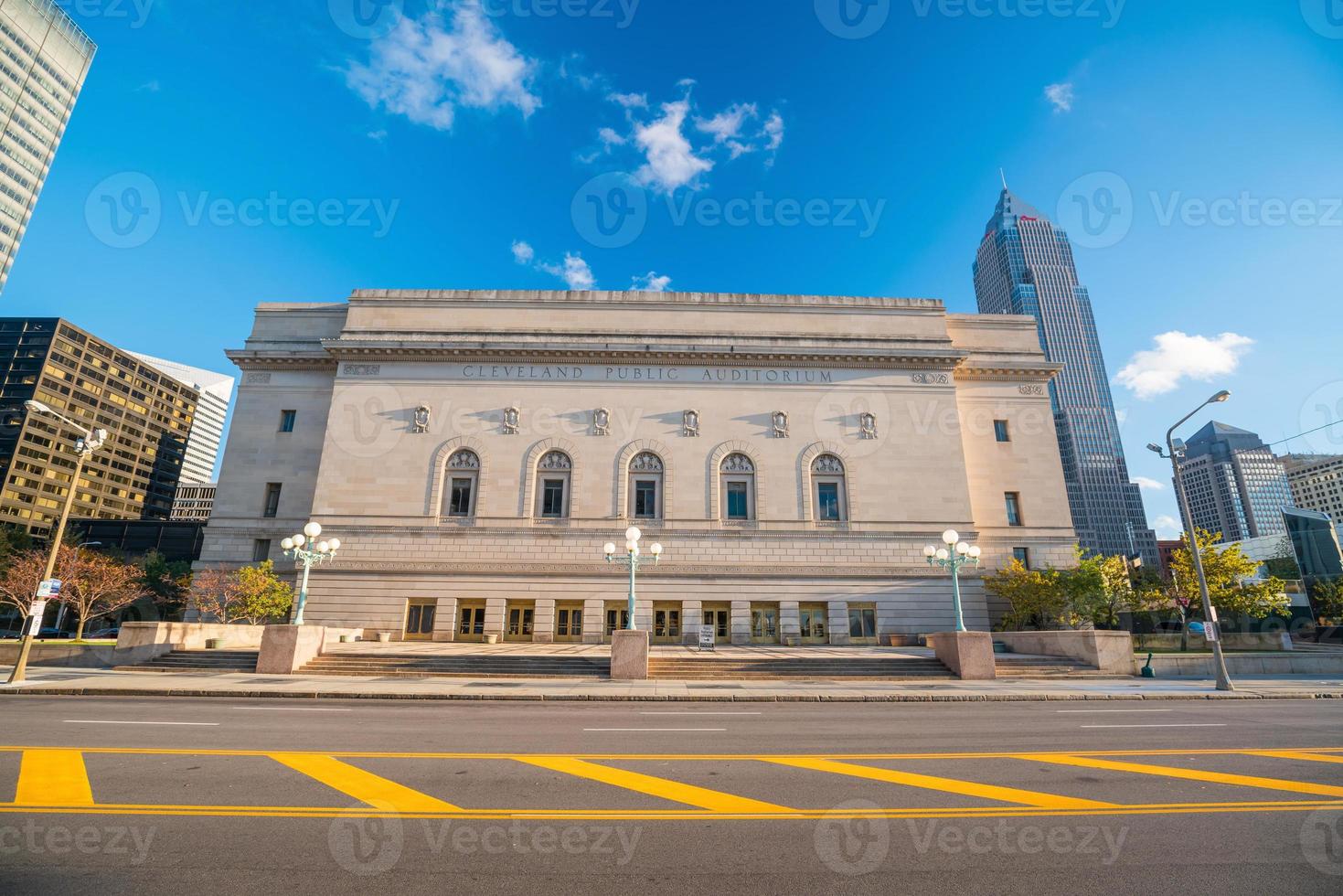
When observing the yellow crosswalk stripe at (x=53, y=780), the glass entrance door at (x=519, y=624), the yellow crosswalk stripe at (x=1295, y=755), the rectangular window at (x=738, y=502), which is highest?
the rectangular window at (x=738, y=502)

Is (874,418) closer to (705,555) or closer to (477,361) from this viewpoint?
(705,555)

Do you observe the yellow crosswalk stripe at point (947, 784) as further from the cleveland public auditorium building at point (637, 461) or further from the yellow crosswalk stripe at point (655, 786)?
the cleveland public auditorium building at point (637, 461)

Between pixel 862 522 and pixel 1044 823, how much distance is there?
29.5 m

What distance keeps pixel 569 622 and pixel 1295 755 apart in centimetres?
2913

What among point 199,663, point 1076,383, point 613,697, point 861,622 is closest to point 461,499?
point 199,663

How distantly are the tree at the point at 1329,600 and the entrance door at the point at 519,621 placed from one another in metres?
66.5

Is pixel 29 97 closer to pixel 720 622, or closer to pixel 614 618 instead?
pixel 614 618

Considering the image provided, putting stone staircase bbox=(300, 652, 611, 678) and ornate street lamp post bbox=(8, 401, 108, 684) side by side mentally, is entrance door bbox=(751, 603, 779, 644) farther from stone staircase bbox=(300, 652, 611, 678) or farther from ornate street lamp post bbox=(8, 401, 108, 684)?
ornate street lamp post bbox=(8, 401, 108, 684)

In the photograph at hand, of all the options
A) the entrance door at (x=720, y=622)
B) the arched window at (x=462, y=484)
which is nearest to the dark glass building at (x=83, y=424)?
the arched window at (x=462, y=484)

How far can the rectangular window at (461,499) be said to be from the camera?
34.9 metres

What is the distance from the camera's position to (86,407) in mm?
110188

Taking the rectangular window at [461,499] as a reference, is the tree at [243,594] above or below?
below

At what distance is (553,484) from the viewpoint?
3553cm

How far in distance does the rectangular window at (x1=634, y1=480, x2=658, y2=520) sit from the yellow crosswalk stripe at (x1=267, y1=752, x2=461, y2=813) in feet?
85.5
